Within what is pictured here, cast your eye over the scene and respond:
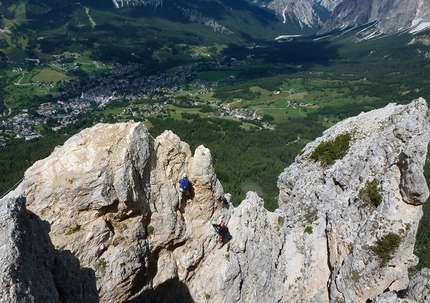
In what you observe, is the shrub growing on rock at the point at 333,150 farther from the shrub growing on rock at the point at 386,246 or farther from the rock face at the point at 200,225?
the shrub growing on rock at the point at 386,246

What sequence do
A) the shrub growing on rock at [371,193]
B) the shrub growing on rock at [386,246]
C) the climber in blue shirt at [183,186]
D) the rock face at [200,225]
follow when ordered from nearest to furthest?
1. the rock face at [200,225]
2. the climber in blue shirt at [183,186]
3. the shrub growing on rock at [386,246]
4. the shrub growing on rock at [371,193]

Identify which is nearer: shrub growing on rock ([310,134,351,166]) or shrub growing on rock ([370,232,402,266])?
shrub growing on rock ([370,232,402,266])

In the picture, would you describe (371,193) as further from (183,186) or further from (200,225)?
(183,186)

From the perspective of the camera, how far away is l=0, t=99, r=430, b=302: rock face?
50.6ft

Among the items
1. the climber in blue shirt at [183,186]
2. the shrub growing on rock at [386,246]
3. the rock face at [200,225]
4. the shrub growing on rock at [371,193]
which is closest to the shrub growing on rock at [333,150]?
the rock face at [200,225]

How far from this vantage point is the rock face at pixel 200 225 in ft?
50.6

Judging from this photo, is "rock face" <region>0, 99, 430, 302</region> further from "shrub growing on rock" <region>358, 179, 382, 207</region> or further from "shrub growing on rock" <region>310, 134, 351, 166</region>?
"shrub growing on rock" <region>310, 134, 351, 166</region>

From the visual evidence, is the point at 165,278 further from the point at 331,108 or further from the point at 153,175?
the point at 331,108

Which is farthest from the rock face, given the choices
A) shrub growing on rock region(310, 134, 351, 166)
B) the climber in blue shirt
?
shrub growing on rock region(310, 134, 351, 166)

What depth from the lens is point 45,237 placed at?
1391 centimetres

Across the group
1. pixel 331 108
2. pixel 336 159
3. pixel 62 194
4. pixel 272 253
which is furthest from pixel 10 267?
pixel 331 108

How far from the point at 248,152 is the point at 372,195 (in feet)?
324

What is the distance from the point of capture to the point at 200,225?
25.0 metres

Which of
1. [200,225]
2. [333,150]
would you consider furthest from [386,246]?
[200,225]
